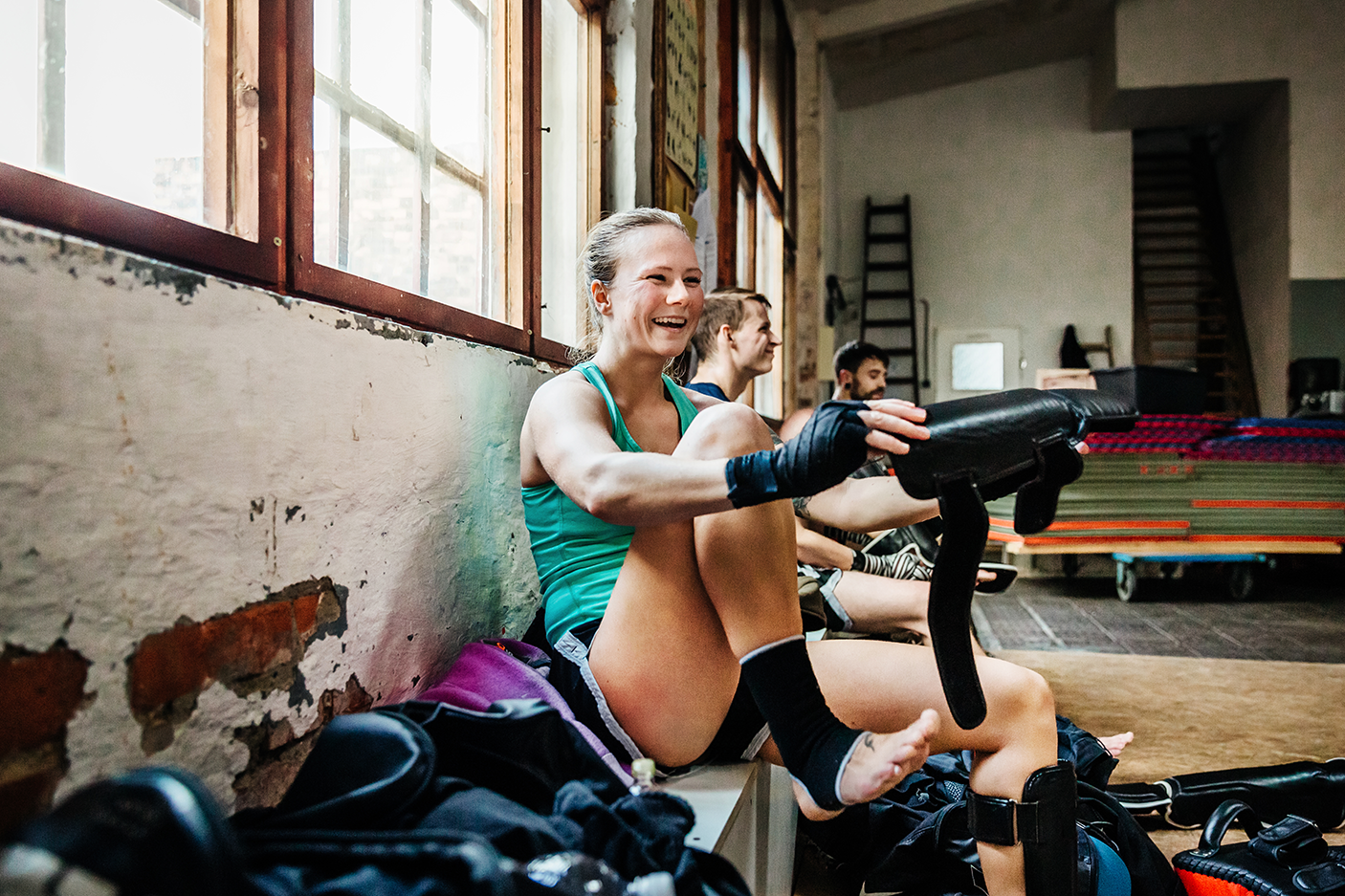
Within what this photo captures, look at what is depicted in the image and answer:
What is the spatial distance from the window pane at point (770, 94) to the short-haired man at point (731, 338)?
2944 mm

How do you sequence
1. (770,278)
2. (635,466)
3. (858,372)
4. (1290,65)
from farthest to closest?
1. (1290,65)
2. (770,278)
3. (858,372)
4. (635,466)

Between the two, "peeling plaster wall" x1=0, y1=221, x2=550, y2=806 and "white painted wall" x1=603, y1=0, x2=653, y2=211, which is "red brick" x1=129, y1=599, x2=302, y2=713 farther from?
"white painted wall" x1=603, y1=0, x2=653, y2=211

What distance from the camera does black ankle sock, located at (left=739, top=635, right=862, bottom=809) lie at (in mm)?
1033

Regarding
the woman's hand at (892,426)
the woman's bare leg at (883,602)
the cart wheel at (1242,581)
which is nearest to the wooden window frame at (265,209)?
the woman's hand at (892,426)

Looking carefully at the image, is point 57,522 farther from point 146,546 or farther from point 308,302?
point 308,302

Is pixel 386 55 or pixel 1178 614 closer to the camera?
pixel 386 55

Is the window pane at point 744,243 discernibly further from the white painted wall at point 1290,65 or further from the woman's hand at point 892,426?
the white painted wall at point 1290,65

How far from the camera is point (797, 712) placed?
106 centimetres

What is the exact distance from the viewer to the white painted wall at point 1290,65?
705 cm

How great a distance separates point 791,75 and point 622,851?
6.46m

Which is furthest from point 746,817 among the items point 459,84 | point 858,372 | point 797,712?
point 858,372

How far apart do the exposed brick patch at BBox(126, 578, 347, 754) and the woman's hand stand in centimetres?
71

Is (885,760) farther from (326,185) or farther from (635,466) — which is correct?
(326,185)

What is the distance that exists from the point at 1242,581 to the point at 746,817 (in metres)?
4.62
